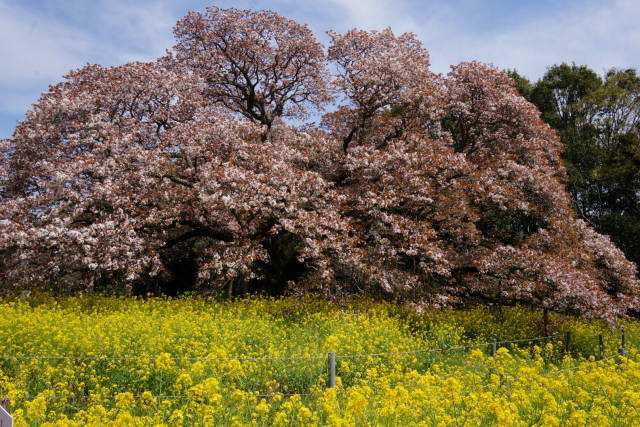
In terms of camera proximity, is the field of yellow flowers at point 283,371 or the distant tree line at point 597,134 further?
the distant tree line at point 597,134

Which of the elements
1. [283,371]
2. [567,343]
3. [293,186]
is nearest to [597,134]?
[567,343]

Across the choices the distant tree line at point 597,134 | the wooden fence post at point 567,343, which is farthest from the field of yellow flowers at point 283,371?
the distant tree line at point 597,134

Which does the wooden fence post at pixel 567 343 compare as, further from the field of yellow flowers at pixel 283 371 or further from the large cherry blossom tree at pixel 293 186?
the large cherry blossom tree at pixel 293 186

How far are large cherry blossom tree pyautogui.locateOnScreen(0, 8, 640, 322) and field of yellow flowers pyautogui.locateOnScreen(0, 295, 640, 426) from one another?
139 cm

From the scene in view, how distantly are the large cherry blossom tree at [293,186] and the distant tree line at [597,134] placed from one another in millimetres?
7884

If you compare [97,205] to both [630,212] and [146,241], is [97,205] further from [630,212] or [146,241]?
A: [630,212]

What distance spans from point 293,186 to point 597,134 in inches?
885

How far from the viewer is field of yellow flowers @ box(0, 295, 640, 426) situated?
6.29 metres

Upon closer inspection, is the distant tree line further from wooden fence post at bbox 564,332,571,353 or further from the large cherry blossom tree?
wooden fence post at bbox 564,332,571,353

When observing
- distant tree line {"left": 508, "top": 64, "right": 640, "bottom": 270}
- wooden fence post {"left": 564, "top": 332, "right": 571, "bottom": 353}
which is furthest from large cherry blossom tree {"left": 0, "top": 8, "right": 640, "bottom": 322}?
distant tree line {"left": 508, "top": 64, "right": 640, "bottom": 270}

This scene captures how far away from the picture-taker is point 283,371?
379 inches

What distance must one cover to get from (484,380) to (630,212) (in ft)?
77.3

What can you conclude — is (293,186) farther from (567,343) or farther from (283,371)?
(567,343)

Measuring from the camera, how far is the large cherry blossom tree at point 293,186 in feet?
49.1
